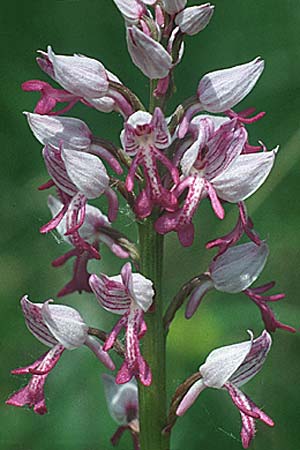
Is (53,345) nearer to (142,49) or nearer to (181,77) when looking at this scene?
(142,49)

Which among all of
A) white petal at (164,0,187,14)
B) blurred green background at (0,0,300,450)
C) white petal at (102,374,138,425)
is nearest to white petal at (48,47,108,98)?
white petal at (164,0,187,14)

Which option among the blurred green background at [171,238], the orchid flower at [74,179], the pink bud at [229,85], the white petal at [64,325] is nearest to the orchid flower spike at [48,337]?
the white petal at [64,325]

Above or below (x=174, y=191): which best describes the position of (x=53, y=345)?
below

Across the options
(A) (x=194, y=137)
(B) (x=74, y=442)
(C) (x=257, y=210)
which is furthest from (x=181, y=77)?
(A) (x=194, y=137)

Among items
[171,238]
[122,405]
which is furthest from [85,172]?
[171,238]

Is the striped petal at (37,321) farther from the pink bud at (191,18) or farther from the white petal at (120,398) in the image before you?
the pink bud at (191,18)

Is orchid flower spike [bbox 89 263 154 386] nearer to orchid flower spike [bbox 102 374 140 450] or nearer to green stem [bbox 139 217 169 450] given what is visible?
green stem [bbox 139 217 169 450]

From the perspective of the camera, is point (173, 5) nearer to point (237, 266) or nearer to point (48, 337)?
point (237, 266)
